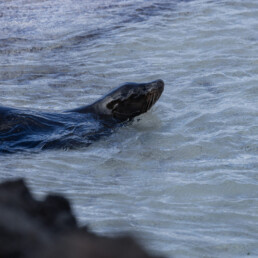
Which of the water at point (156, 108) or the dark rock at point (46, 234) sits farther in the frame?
the water at point (156, 108)

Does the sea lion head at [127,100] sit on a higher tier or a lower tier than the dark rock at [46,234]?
lower

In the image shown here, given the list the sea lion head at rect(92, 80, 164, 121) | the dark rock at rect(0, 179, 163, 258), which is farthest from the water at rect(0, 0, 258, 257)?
the dark rock at rect(0, 179, 163, 258)

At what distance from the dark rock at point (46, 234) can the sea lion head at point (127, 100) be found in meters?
5.81

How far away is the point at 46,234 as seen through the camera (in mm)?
1505

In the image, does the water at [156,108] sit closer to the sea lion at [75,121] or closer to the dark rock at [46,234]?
the sea lion at [75,121]

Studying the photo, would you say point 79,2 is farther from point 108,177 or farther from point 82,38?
point 108,177

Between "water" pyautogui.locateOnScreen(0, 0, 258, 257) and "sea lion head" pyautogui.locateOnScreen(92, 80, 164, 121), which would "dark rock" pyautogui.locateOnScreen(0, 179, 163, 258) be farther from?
"sea lion head" pyautogui.locateOnScreen(92, 80, 164, 121)

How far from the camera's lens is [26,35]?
506 inches

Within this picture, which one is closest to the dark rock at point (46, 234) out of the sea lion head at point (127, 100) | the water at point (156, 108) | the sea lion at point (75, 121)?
the water at point (156, 108)

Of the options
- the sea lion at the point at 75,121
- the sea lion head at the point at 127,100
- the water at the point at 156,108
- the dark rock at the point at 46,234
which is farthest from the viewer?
the sea lion head at the point at 127,100

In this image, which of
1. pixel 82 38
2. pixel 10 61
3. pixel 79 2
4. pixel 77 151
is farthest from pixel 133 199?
pixel 79 2

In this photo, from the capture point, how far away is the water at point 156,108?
4.68 m

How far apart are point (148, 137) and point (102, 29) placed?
641 centimetres

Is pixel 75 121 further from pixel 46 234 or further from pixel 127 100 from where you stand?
pixel 46 234
